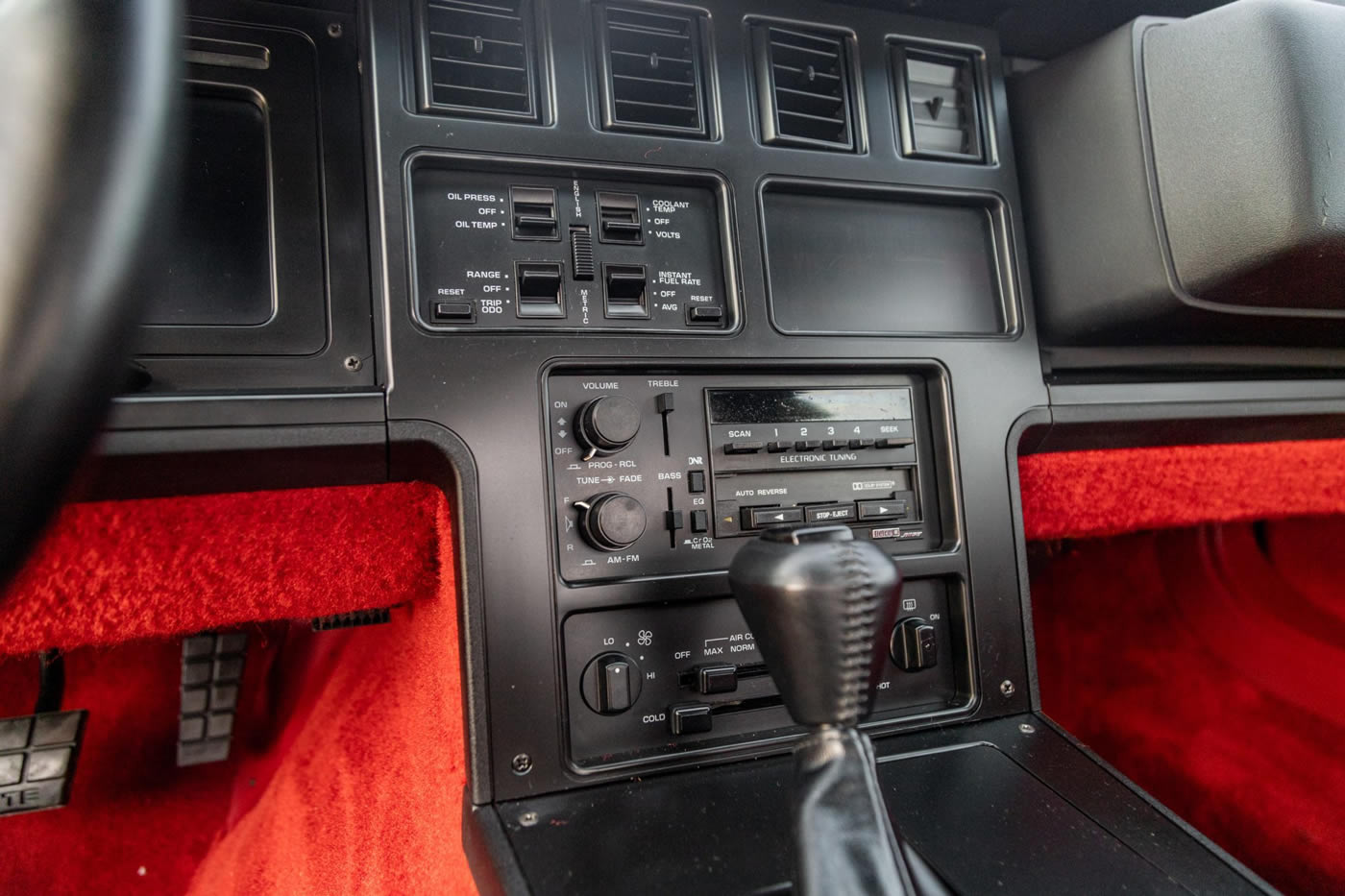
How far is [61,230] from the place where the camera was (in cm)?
36

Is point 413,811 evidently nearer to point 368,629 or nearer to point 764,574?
point 368,629

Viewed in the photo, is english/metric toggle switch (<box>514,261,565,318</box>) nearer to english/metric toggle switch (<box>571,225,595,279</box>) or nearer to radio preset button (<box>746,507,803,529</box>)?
english/metric toggle switch (<box>571,225,595,279</box>)

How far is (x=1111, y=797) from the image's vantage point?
2.39 ft

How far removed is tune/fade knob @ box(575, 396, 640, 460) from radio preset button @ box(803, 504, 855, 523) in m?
0.19

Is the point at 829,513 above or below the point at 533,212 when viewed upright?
below

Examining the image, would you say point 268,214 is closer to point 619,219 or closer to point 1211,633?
point 619,219

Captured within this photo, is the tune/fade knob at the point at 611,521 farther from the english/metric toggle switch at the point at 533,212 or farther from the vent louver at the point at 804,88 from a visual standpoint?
the vent louver at the point at 804,88

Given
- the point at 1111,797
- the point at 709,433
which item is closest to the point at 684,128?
the point at 709,433

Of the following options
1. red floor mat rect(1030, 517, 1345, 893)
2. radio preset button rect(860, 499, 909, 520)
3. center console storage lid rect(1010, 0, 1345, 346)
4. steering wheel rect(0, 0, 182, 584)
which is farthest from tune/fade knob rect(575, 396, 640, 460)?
red floor mat rect(1030, 517, 1345, 893)

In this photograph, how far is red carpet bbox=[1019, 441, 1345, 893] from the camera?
43.9 inches

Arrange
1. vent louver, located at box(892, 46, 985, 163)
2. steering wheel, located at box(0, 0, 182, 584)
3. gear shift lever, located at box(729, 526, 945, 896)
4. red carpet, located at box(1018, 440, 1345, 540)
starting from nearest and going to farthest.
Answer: steering wheel, located at box(0, 0, 182, 584) → gear shift lever, located at box(729, 526, 945, 896) → vent louver, located at box(892, 46, 985, 163) → red carpet, located at box(1018, 440, 1345, 540)

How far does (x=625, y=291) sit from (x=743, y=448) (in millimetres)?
180

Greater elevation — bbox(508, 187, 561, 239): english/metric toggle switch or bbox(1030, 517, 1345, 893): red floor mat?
bbox(508, 187, 561, 239): english/metric toggle switch

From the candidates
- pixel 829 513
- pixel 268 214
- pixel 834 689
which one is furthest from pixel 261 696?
pixel 834 689
